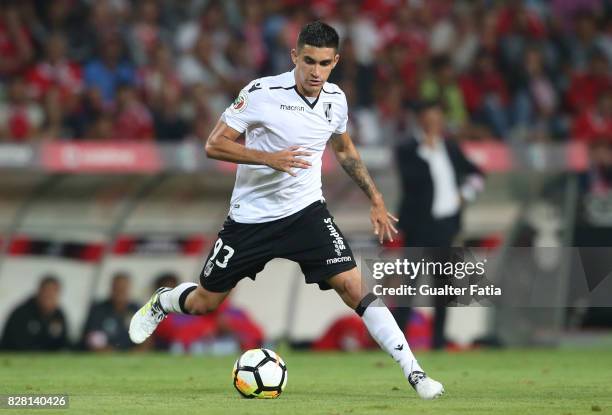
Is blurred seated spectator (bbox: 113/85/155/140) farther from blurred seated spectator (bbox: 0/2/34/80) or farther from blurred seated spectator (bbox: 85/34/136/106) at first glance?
blurred seated spectator (bbox: 0/2/34/80)

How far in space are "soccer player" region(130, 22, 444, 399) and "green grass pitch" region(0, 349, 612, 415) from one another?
2.07 ft

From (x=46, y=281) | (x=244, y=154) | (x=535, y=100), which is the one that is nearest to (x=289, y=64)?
(x=535, y=100)

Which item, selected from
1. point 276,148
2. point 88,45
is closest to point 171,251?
point 88,45

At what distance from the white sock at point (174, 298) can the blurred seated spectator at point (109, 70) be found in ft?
25.2

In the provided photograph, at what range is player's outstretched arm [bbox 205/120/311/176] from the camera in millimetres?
8500

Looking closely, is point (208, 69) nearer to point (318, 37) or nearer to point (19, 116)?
point (19, 116)

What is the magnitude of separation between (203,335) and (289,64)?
4.23 meters

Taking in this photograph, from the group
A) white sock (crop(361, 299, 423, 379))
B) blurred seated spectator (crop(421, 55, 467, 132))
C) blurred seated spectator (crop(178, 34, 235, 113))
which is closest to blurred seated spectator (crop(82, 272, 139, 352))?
blurred seated spectator (crop(178, 34, 235, 113))

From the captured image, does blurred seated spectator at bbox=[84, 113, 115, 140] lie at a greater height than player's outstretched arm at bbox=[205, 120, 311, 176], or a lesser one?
lesser

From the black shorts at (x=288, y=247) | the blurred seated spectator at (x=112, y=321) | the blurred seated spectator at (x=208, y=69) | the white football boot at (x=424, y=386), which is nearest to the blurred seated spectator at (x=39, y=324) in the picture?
the blurred seated spectator at (x=112, y=321)

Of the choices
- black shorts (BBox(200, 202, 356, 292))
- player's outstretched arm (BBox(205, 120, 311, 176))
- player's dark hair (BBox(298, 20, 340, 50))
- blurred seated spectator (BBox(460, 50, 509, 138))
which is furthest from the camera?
blurred seated spectator (BBox(460, 50, 509, 138))

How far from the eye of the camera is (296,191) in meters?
9.09

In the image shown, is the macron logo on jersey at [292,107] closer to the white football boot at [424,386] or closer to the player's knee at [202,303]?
the player's knee at [202,303]

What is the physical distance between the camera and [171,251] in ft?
53.8
